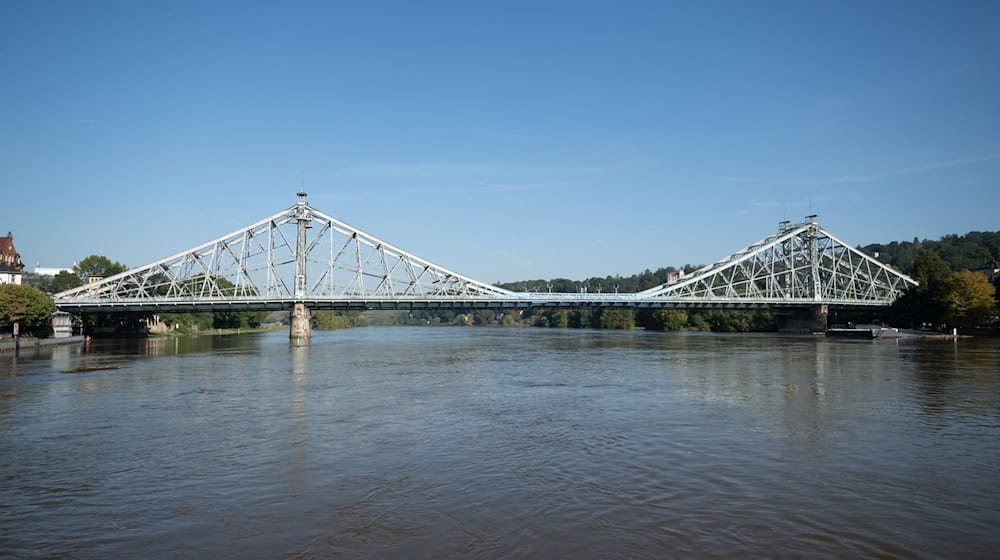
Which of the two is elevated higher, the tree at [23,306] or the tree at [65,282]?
the tree at [65,282]

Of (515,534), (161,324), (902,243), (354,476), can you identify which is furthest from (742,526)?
(902,243)

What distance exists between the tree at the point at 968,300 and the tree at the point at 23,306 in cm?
9264

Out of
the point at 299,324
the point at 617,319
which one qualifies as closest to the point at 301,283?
the point at 299,324

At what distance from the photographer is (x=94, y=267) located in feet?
325

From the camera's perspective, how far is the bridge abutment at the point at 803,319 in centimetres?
9269

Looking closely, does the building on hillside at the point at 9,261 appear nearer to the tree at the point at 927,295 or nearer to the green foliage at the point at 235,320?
the green foliage at the point at 235,320

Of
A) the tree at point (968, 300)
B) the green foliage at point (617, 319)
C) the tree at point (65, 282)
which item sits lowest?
the green foliage at point (617, 319)

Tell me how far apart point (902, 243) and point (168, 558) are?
231 m

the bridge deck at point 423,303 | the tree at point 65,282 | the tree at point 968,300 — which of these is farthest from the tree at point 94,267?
the tree at point 968,300

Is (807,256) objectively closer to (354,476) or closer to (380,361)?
(380,361)

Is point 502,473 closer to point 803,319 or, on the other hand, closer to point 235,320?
point 803,319

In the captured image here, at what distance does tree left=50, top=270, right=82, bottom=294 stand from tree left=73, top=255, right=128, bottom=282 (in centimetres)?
139

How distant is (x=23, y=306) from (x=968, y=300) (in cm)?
9367

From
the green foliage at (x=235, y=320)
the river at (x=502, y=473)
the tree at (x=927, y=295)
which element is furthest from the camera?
the green foliage at (x=235, y=320)
